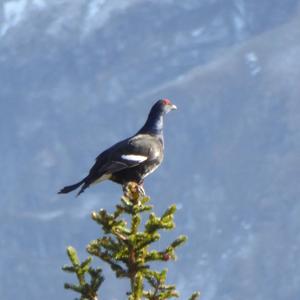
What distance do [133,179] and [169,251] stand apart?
4.50 meters

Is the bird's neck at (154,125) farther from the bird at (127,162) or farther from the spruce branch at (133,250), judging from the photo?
the spruce branch at (133,250)

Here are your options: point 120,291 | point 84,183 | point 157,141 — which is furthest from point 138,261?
point 120,291

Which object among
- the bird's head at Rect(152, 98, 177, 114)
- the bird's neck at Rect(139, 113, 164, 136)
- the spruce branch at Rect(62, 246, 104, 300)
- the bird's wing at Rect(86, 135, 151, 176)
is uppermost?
the bird's head at Rect(152, 98, 177, 114)

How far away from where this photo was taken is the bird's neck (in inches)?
720

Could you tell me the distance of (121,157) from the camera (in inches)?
653

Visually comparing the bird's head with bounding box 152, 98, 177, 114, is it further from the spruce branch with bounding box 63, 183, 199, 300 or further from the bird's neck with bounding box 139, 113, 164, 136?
the spruce branch with bounding box 63, 183, 199, 300

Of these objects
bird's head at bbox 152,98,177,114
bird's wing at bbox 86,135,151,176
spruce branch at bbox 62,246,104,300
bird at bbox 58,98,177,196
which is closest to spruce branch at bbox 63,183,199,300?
spruce branch at bbox 62,246,104,300

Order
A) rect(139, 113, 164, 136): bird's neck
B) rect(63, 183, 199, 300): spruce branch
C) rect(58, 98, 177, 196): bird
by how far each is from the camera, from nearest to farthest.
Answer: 1. rect(63, 183, 199, 300): spruce branch
2. rect(58, 98, 177, 196): bird
3. rect(139, 113, 164, 136): bird's neck

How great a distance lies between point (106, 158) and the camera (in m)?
16.6

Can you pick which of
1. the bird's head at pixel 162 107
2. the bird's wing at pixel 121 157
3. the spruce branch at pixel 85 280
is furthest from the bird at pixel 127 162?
the spruce branch at pixel 85 280

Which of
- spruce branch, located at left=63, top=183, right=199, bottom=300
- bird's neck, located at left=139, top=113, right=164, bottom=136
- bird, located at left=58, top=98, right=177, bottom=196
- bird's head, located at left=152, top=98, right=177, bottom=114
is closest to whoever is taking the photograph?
spruce branch, located at left=63, top=183, right=199, bottom=300

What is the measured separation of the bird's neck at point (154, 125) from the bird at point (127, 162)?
225 millimetres

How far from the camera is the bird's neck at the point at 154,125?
1828cm

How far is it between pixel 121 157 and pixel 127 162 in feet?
0.27
